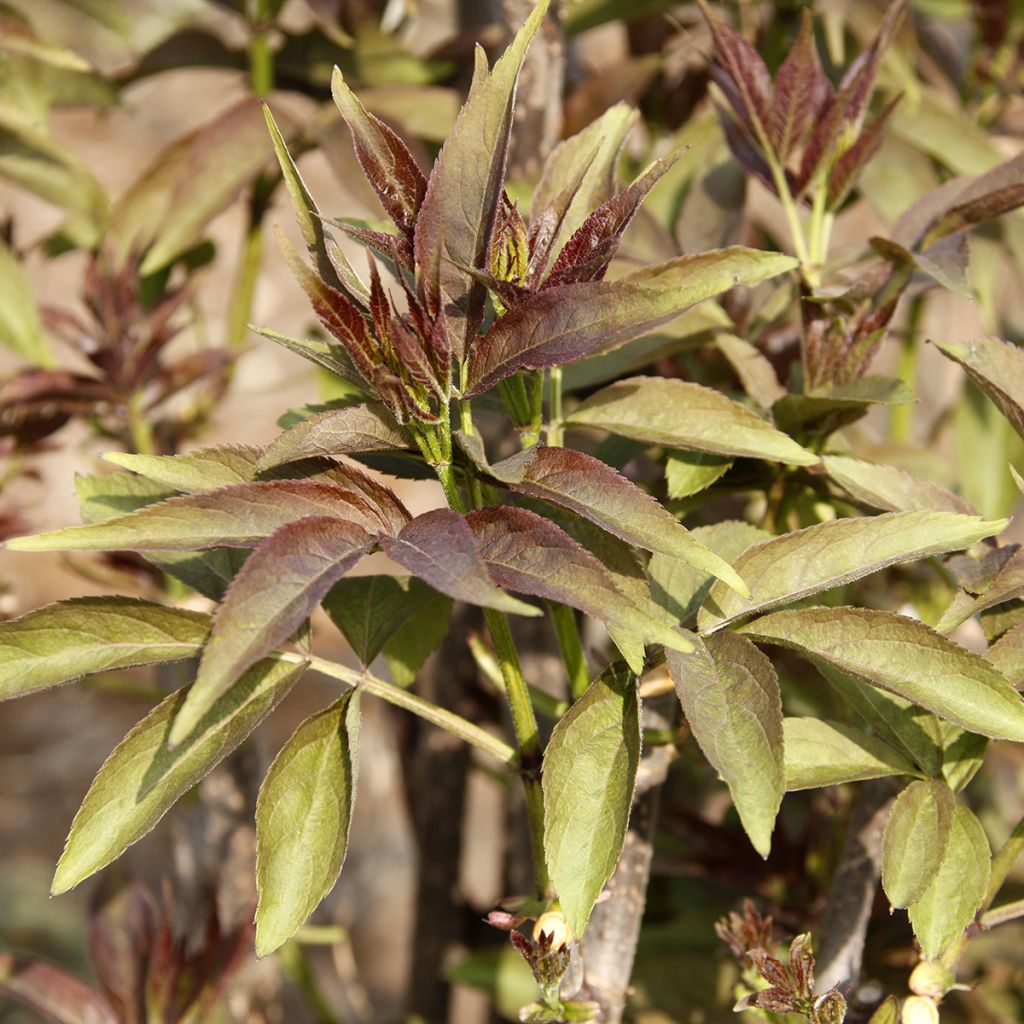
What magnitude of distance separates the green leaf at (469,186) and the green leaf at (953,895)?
15.2 inches

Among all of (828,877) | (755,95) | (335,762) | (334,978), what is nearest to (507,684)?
(335,762)

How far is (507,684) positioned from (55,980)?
645 millimetres

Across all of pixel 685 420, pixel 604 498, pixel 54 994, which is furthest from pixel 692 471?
pixel 54 994

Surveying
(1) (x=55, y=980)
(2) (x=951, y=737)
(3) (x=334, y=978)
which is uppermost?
(2) (x=951, y=737)

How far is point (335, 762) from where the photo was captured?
0.62m

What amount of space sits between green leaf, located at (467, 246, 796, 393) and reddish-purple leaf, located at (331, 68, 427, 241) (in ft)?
0.25

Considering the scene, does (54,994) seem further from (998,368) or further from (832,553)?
(998,368)

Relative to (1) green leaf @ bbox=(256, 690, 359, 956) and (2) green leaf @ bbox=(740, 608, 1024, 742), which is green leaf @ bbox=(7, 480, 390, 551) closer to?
(1) green leaf @ bbox=(256, 690, 359, 956)

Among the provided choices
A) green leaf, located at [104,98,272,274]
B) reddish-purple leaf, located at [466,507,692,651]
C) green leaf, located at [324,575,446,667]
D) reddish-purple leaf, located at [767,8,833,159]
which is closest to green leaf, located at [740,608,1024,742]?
reddish-purple leaf, located at [466,507,692,651]

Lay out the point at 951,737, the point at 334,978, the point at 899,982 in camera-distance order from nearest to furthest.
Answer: the point at 951,737 → the point at 899,982 → the point at 334,978

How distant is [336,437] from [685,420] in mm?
202

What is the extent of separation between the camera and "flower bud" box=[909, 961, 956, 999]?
0.67 metres

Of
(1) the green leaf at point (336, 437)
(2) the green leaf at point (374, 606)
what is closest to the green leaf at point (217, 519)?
(1) the green leaf at point (336, 437)

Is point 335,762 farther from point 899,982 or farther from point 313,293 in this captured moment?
point 899,982
